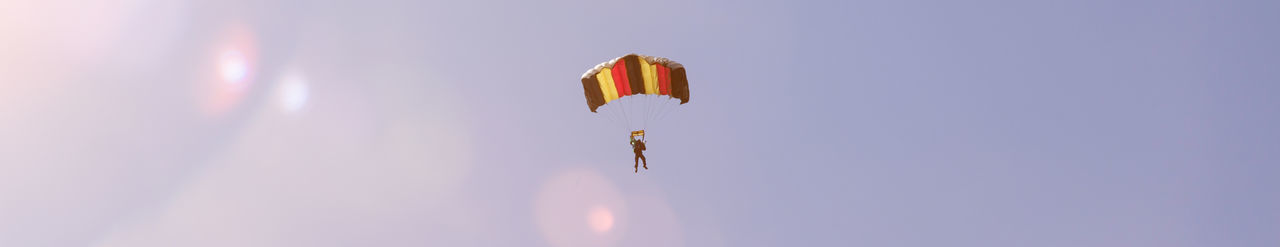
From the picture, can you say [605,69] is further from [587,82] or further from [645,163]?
[645,163]

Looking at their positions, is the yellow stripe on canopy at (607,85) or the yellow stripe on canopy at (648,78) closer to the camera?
the yellow stripe on canopy at (648,78)

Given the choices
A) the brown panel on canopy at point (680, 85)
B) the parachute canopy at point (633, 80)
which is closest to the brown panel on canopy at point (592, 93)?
the parachute canopy at point (633, 80)

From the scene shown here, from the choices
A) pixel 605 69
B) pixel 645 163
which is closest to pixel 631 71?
pixel 605 69

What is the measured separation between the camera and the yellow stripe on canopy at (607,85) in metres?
36.0

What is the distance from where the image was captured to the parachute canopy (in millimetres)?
35594

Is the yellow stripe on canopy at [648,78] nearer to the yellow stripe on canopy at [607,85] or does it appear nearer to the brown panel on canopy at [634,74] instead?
the brown panel on canopy at [634,74]

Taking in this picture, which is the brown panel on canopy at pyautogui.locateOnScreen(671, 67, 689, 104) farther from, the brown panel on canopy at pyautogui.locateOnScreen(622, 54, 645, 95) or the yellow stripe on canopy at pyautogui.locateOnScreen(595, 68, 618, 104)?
the yellow stripe on canopy at pyautogui.locateOnScreen(595, 68, 618, 104)

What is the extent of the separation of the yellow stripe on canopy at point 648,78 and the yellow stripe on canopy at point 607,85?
3.35 feet

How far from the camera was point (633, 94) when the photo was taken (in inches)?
1442

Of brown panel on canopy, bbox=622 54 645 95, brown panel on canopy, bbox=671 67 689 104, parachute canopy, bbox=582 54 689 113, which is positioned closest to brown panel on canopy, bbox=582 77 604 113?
parachute canopy, bbox=582 54 689 113

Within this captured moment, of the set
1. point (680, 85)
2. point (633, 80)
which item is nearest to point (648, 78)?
point (633, 80)

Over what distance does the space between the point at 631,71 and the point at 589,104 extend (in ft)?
6.85

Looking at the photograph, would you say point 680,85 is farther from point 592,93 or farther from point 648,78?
point 592,93

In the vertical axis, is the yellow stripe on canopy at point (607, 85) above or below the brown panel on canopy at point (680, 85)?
above
